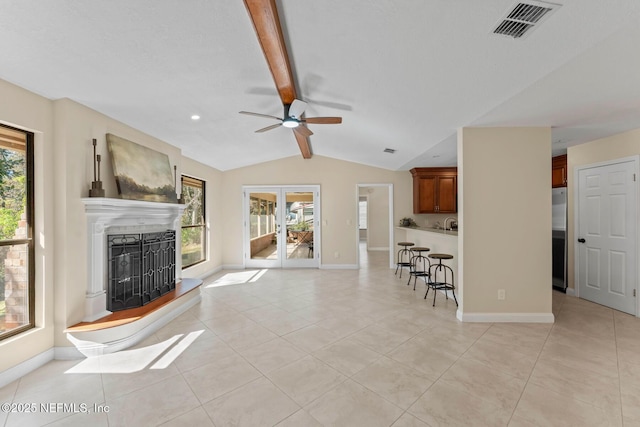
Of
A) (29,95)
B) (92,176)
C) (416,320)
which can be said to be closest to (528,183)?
(416,320)

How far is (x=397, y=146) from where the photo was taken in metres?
4.50

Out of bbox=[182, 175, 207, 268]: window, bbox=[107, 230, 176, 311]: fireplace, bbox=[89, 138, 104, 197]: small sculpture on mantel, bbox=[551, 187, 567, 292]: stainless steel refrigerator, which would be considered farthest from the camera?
bbox=[182, 175, 207, 268]: window

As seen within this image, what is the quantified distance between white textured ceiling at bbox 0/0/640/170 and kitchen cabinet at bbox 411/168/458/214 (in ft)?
8.53

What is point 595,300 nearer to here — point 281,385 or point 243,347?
point 281,385

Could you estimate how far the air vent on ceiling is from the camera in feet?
4.92

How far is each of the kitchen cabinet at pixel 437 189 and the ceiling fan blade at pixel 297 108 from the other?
3986 mm

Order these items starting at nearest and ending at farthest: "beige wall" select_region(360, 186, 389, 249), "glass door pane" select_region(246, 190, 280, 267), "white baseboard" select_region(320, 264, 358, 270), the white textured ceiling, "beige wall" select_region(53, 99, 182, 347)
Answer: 1. the white textured ceiling
2. "beige wall" select_region(53, 99, 182, 347)
3. "white baseboard" select_region(320, 264, 358, 270)
4. "glass door pane" select_region(246, 190, 280, 267)
5. "beige wall" select_region(360, 186, 389, 249)

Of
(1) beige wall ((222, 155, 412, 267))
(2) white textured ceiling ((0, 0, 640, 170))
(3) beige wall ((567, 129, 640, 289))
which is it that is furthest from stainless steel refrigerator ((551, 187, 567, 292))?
(1) beige wall ((222, 155, 412, 267))

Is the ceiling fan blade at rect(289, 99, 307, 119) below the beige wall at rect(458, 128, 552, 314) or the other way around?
the other way around

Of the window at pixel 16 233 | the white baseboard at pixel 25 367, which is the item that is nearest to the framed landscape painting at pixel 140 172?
the window at pixel 16 233

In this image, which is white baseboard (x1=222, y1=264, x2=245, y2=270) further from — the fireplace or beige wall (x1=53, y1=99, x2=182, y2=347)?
beige wall (x1=53, y1=99, x2=182, y2=347)

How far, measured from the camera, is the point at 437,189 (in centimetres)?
605

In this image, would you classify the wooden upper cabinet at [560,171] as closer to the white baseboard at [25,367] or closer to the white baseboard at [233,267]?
the white baseboard at [233,267]

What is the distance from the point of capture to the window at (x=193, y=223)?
5.05 meters
